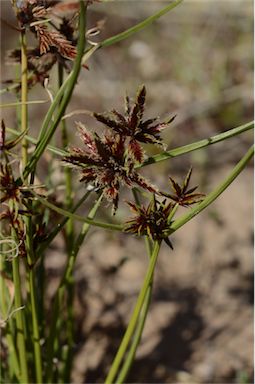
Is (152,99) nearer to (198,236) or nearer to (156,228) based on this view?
(198,236)

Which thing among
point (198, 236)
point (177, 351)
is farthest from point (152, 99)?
point (177, 351)

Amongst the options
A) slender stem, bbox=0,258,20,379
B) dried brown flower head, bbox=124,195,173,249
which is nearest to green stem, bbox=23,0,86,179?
dried brown flower head, bbox=124,195,173,249

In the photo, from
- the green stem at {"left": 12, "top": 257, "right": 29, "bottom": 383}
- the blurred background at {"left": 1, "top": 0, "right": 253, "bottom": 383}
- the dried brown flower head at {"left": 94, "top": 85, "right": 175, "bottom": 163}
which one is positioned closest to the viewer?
the dried brown flower head at {"left": 94, "top": 85, "right": 175, "bottom": 163}

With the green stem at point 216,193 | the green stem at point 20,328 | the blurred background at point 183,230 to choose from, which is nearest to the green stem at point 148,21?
the blurred background at point 183,230

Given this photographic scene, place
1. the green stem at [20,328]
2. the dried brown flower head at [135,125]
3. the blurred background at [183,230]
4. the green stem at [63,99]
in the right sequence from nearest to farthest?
the green stem at [63,99]
the dried brown flower head at [135,125]
the green stem at [20,328]
the blurred background at [183,230]

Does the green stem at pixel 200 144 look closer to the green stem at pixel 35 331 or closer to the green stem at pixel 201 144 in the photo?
the green stem at pixel 201 144

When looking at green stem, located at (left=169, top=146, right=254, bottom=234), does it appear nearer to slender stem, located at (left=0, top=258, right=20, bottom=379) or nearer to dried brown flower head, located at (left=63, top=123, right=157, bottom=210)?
dried brown flower head, located at (left=63, top=123, right=157, bottom=210)
